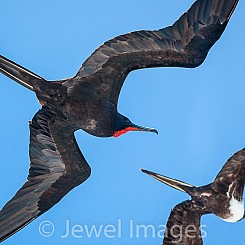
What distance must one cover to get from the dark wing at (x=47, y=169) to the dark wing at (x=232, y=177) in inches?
99.2

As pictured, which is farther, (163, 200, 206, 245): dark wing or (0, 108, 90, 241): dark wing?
(0, 108, 90, 241): dark wing

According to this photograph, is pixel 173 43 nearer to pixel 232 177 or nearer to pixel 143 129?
pixel 143 129

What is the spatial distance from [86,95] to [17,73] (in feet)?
4.33

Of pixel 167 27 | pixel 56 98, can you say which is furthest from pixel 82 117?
pixel 167 27

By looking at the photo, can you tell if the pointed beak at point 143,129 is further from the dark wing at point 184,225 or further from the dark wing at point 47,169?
the dark wing at point 184,225

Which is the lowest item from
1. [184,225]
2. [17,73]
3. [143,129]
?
[184,225]

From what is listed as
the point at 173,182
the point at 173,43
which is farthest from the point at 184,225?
the point at 173,43

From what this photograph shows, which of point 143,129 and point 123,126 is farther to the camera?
point 143,129

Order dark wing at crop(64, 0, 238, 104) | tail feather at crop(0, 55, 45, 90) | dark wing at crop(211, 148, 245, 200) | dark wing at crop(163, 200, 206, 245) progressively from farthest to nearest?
dark wing at crop(163, 200, 206, 245), dark wing at crop(64, 0, 238, 104), tail feather at crop(0, 55, 45, 90), dark wing at crop(211, 148, 245, 200)

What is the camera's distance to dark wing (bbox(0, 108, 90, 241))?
73.1ft

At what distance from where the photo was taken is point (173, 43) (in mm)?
21609

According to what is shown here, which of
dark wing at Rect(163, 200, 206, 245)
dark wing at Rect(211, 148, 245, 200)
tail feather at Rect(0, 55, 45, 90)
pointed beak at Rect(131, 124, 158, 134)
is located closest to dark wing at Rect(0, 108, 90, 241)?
tail feather at Rect(0, 55, 45, 90)

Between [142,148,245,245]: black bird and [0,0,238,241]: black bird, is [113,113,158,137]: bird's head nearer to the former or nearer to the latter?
[0,0,238,241]: black bird

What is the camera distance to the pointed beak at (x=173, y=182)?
70.4ft
